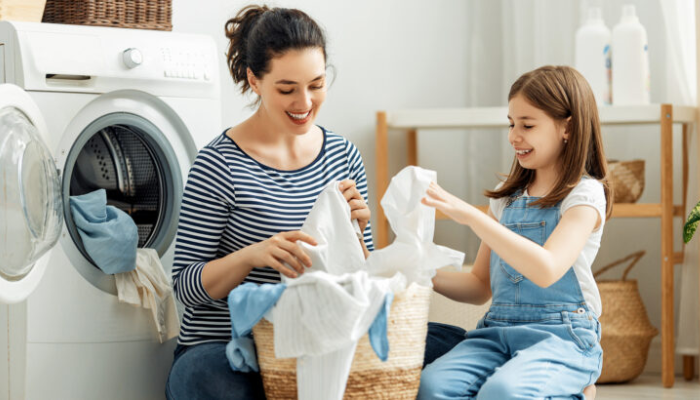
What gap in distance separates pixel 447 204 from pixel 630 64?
1396mm

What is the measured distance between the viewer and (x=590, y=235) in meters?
1.60

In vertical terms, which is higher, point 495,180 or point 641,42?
point 641,42

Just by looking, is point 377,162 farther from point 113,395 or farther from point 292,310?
point 292,310

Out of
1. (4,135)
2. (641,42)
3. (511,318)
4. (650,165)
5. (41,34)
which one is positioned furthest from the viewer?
(650,165)

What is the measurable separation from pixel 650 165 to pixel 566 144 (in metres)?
1.28

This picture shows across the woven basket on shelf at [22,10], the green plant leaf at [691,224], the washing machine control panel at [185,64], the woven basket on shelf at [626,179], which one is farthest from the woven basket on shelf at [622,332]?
the woven basket on shelf at [22,10]

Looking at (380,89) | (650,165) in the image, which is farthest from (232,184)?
(650,165)

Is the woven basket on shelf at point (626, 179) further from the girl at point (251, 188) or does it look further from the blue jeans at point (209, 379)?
the blue jeans at point (209, 379)

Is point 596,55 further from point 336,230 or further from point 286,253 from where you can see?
point 286,253

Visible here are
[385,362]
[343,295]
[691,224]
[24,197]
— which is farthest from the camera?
[691,224]

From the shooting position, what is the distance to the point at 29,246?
1.60 meters

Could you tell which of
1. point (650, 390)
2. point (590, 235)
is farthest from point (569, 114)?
point (650, 390)

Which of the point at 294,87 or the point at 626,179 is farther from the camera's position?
the point at 626,179

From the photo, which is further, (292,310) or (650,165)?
(650,165)
